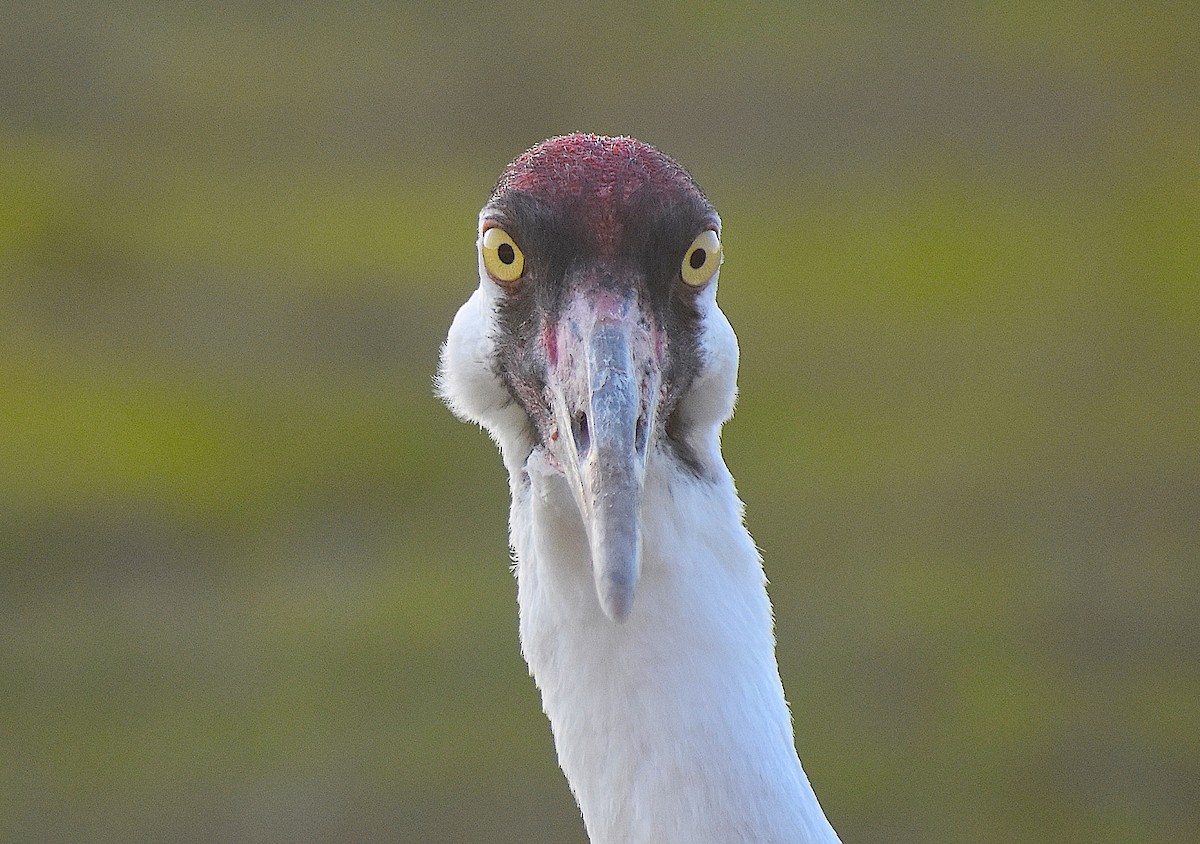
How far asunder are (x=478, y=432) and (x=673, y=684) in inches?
230

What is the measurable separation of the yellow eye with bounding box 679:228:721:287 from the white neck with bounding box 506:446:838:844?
0.27m

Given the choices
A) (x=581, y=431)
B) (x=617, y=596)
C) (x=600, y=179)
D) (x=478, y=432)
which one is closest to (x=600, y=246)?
(x=600, y=179)

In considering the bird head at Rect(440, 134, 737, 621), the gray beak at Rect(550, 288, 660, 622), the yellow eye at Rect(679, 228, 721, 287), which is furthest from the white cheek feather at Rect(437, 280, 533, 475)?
the yellow eye at Rect(679, 228, 721, 287)

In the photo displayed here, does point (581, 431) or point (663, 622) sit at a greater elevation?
point (581, 431)

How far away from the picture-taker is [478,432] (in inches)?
313

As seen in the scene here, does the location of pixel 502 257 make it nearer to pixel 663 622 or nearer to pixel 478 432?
pixel 663 622

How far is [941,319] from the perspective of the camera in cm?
898

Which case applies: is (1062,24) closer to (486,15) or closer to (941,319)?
(941,319)

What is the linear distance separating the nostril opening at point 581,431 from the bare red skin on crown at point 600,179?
0.26 metres

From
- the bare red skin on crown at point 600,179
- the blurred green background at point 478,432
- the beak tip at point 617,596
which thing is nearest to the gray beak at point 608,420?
the beak tip at point 617,596

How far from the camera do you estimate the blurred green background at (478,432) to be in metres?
6.73

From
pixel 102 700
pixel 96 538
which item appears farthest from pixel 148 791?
pixel 96 538

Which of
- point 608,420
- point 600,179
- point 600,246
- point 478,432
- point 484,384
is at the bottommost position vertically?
point 608,420

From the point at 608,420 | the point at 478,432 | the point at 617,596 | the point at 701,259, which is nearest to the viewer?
the point at 617,596
